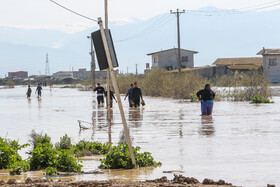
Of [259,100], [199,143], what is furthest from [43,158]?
[259,100]

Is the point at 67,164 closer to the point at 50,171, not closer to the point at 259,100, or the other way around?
the point at 50,171

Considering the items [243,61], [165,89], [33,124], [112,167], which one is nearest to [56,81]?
[243,61]

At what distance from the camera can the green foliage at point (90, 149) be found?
506 inches

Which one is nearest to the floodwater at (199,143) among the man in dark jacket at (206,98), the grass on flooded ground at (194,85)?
the man in dark jacket at (206,98)

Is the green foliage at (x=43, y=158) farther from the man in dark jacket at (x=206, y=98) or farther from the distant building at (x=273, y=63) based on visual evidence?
the distant building at (x=273, y=63)

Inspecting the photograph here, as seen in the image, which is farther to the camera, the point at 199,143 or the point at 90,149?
the point at 199,143

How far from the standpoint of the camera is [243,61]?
103m

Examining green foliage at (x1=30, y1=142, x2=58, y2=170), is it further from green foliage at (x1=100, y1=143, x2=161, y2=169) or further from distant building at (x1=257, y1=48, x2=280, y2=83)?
distant building at (x1=257, y1=48, x2=280, y2=83)

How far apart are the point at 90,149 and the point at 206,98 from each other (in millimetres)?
11637

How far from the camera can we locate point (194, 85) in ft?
142

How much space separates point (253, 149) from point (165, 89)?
116ft

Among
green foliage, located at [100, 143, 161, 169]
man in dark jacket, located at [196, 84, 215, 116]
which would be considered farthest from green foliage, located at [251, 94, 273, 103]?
green foliage, located at [100, 143, 161, 169]

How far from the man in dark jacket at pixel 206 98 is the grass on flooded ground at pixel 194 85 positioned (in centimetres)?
1249

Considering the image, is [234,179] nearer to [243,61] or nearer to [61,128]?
[61,128]
